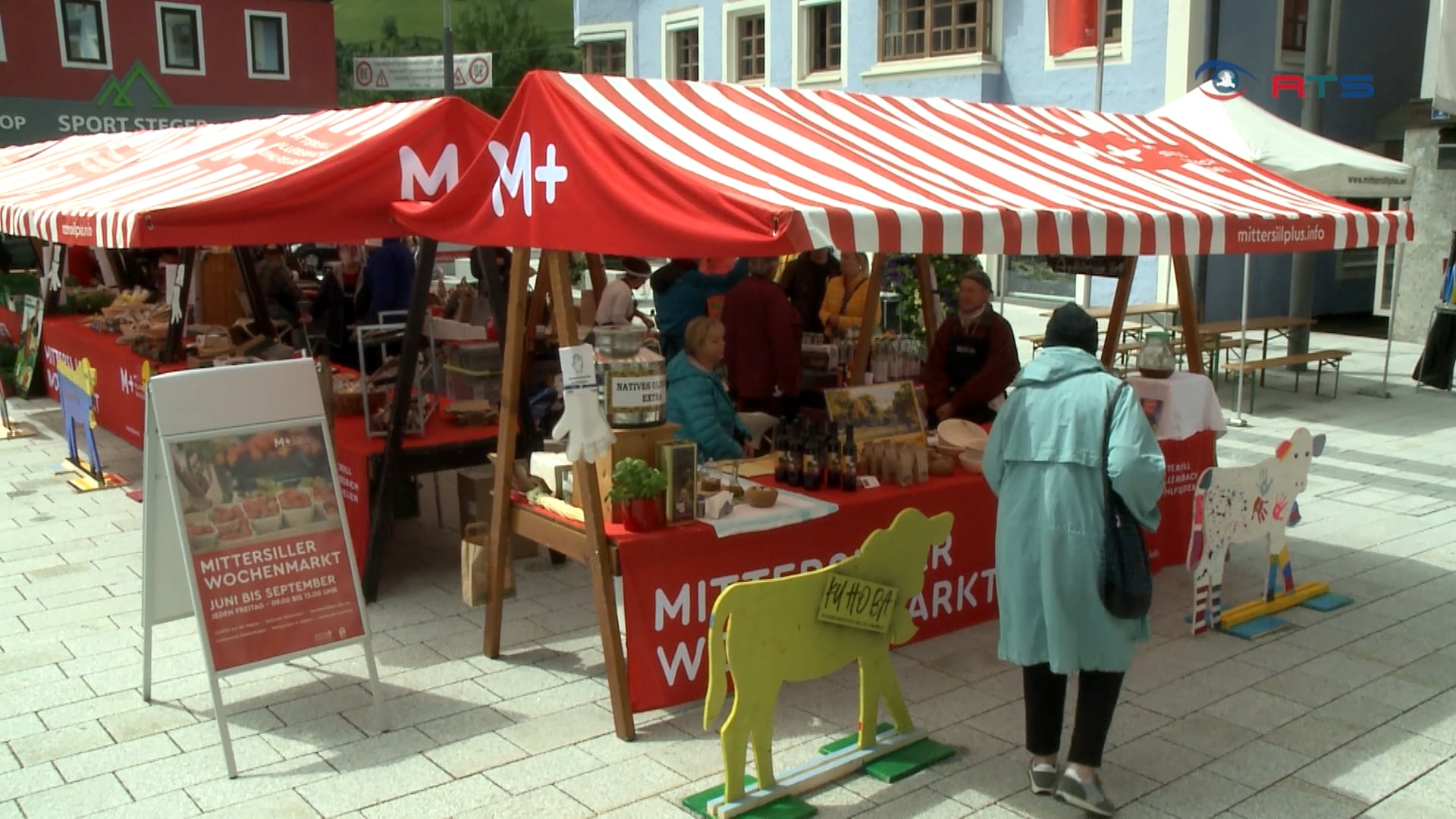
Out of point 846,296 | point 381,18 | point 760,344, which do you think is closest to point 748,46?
point 846,296

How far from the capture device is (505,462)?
203 inches

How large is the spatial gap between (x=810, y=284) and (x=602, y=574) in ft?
20.1

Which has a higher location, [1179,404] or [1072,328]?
[1072,328]

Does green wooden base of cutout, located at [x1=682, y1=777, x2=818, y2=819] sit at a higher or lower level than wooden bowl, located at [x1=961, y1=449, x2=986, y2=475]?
lower

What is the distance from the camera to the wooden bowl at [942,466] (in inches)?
219

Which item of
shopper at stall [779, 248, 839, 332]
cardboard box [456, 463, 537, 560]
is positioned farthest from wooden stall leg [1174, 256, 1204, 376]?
cardboard box [456, 463, 537, 560]

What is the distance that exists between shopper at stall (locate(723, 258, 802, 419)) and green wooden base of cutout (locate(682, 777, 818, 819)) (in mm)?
3699

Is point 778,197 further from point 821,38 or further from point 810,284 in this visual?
point 821,38

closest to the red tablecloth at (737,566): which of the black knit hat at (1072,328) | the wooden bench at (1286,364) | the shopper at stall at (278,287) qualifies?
the black knit hat at (1072,328)

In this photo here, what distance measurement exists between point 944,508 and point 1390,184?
7447 millimetres

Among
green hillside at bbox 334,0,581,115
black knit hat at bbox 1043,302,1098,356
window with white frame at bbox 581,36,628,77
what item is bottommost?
black knit hat at bbox 1043,302,1098,356

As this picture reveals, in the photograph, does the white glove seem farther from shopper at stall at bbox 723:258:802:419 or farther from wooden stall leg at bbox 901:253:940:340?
wooden stall leg at bbox 901:253:940:340

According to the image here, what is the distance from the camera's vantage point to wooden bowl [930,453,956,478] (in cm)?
556

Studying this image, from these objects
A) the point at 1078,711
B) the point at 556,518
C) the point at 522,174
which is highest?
the point at 522,174
